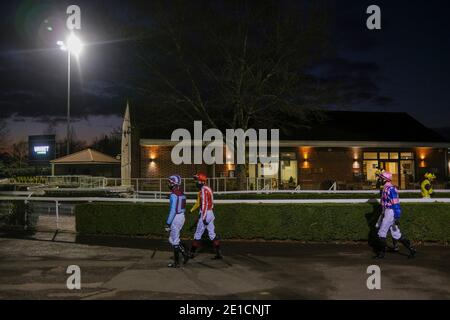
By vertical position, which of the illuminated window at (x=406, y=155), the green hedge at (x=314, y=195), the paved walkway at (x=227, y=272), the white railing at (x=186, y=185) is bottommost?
the paved walkway at (x=227, y=272)

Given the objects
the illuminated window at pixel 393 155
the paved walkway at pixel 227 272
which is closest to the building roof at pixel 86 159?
the illuminated window at pixel 393 155

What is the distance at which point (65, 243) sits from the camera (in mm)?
11688

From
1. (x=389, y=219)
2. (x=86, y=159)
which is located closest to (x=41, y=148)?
(x=86, y=159)

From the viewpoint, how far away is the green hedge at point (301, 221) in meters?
11.2

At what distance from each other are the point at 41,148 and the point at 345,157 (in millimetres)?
43695

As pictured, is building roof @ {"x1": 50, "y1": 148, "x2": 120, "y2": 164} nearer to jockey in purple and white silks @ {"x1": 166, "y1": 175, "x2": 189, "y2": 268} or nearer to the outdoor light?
the outdoor light

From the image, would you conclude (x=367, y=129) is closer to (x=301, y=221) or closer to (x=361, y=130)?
(x=361, y=130)

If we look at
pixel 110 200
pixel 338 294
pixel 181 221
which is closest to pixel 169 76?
pixel 110 200

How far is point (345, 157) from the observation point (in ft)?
91.8

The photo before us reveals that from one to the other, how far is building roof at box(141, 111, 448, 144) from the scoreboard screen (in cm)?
3749

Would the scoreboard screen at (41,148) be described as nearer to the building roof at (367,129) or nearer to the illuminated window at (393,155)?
the building roof at (367,129)

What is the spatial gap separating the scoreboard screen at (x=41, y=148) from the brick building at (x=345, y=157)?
35.6m
